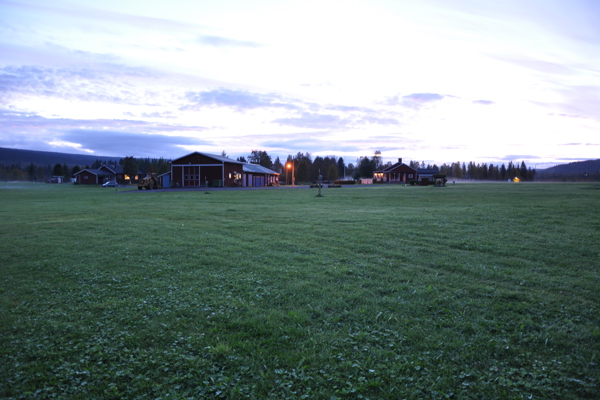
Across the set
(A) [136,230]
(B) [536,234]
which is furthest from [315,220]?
(B) [536,234]

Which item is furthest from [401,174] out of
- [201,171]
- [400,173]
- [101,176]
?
[101,176]

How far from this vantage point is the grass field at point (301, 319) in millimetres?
4371

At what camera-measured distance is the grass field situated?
4.37 meters

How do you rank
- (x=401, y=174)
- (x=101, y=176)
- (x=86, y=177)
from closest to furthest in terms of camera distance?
(x=401, y=174) → (x=86, y=177) → (x=101, y=176)

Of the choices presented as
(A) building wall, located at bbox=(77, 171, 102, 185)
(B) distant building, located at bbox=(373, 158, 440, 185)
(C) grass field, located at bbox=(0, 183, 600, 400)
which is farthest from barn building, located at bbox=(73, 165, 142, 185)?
(C) grass field, located at bbox=(0, 183, 600, 400)

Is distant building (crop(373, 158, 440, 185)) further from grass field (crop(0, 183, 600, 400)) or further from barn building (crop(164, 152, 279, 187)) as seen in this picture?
grass field (crop(0, 183, 600, 400))

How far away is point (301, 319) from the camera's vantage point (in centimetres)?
606

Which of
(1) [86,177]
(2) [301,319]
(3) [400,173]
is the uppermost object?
(3) [400,173]

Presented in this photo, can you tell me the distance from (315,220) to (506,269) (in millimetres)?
9613

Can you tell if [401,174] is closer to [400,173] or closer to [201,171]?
[400,173]

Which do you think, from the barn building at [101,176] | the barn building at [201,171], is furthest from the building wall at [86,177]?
the barn building at [201,171]

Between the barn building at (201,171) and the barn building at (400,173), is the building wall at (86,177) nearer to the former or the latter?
the barn building at (201,171)

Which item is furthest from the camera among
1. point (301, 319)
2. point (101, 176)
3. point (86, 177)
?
point (101, 176)

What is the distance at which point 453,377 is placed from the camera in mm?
4453
